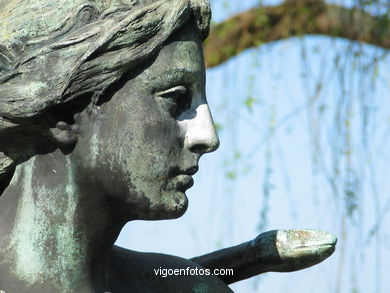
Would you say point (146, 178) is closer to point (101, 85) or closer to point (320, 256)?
Answer: point (101, 85)

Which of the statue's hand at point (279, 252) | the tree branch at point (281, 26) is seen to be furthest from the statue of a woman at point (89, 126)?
the tree branch at point (281, 26)

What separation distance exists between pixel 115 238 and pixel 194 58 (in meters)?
0.41

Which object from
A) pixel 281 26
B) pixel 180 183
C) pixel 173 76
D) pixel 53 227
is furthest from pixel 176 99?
pixel 281 26

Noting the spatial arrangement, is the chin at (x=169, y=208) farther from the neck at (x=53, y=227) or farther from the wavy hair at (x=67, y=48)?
the wavy hair at (x=67, y=48)

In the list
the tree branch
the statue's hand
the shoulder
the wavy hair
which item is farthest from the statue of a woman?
the tree branch

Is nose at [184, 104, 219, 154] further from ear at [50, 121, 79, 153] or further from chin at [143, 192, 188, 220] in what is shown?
ear at [50, 121, 79, 153]

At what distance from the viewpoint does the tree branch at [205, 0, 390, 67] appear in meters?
5.70

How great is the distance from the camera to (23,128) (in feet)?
9.75

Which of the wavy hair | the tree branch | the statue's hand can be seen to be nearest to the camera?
the wavy hair

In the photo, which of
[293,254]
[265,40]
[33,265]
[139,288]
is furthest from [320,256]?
[265,40]

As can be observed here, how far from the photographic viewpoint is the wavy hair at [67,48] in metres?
2.92

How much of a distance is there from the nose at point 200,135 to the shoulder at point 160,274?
348mm

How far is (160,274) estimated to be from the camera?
3.25 meters

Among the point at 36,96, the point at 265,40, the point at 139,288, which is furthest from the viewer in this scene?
the point at 265,40
